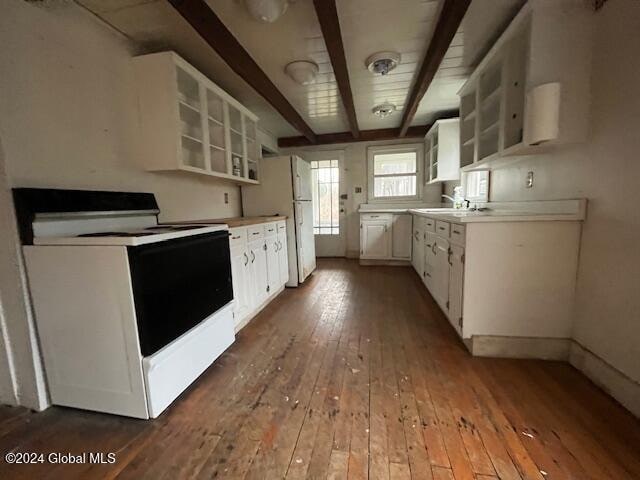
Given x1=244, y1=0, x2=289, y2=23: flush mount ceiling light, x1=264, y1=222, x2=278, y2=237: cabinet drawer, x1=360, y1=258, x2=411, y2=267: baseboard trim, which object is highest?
x1=244, y1=0, x2=289, y2=23: flush mount ceiling light

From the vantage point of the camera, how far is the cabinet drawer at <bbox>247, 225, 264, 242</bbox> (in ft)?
8.15

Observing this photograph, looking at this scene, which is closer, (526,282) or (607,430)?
(607,430)

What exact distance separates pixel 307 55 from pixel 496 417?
2691mm

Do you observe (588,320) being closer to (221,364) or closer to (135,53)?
(221,364)

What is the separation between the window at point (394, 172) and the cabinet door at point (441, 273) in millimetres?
2474

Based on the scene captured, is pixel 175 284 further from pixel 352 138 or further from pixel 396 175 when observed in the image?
pixel 396 175

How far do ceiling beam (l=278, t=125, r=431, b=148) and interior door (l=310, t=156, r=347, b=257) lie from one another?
30 cm

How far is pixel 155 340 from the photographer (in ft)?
4.38

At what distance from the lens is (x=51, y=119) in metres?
1.46

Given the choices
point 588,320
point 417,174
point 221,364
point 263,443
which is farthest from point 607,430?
point 417,174

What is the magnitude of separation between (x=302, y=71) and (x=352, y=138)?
2495 millimetres

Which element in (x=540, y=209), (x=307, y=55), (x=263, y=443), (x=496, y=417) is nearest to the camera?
(x=263, y=443)

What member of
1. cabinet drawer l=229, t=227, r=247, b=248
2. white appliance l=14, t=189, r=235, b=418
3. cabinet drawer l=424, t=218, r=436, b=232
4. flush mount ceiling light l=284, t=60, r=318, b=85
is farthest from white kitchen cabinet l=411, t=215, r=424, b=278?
white appliance l=14, t=189, r=235, b=418

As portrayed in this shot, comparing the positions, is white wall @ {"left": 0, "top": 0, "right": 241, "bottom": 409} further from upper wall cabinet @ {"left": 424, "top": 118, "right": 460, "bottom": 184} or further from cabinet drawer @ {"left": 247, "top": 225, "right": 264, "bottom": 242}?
upper wall cabinet @ {"left": 424, "top": 118, "right": 460, "bottom": 184}
